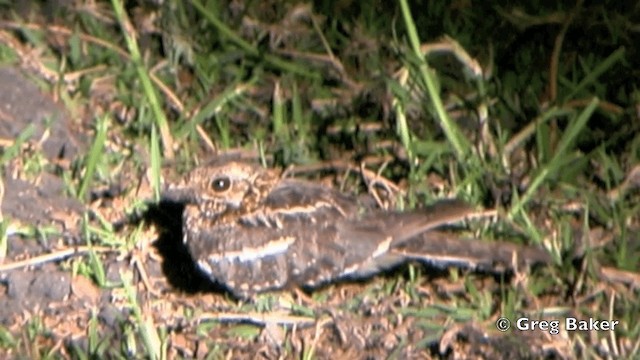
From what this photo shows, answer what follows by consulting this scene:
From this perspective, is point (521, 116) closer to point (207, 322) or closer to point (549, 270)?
point (549, 270)

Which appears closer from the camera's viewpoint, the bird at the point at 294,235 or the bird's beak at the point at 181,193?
the bird at the point at 294,235

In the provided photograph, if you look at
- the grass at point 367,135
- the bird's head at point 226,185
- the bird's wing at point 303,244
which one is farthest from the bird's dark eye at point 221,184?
the grass at point 367,135

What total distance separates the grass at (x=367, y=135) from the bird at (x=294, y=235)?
0.11 meters

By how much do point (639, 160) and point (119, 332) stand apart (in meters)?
1.77

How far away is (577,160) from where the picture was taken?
505cm

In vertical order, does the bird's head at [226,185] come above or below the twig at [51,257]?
above

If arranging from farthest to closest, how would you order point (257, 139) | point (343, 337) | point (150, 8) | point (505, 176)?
point (150, 8), point (257, 139), point (505, 176), point (343, 337)

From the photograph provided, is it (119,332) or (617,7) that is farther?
(617,7)

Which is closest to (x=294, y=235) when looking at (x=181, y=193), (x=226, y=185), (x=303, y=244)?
(x=303, y=244)

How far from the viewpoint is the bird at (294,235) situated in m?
4.61

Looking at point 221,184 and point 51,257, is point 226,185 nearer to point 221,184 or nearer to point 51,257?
point 221,184

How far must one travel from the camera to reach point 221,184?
470 cm

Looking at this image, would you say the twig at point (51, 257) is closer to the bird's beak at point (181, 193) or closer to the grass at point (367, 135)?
the grass at point (367, 135)

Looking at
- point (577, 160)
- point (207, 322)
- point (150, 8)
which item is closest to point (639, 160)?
point (577, 160)
